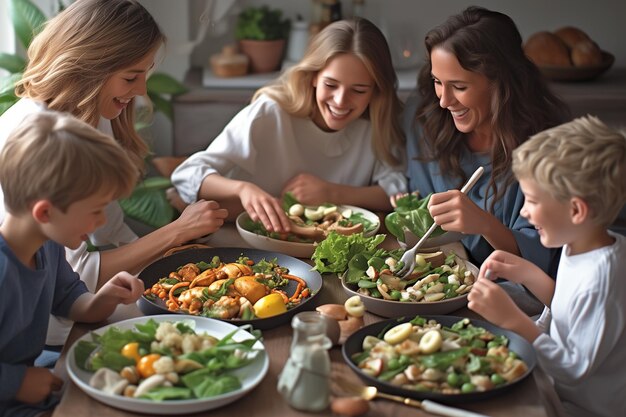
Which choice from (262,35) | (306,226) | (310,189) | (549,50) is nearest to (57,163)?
(306,226)

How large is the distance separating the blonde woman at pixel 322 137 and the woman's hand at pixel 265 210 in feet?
0.36

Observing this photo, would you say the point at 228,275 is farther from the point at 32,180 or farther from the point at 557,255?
the point at 557,255

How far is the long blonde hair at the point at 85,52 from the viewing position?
2277 mm

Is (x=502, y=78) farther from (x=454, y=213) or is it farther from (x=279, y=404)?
(x=279, y=404)

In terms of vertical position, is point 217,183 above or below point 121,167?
below

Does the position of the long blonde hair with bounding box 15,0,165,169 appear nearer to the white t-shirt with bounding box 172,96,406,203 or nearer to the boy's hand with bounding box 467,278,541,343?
the white t-shirt with bounding box 172,96,406,203

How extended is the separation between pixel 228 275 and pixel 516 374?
742 mm

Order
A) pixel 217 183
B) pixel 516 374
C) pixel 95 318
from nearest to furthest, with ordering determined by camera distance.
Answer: pixel 516 374, pixel 95 318, pixel 217 183

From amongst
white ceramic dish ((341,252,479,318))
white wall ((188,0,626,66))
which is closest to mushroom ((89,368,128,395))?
white ceramic dish ((341,252,479,318))

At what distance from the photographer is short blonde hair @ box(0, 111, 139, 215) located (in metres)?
1.63

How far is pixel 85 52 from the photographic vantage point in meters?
2.27

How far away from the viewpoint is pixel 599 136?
176cm

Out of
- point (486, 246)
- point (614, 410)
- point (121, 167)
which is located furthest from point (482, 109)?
point (121, 167)

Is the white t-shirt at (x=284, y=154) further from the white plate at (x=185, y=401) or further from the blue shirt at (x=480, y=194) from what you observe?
the white plate at (x=185, y=401)
